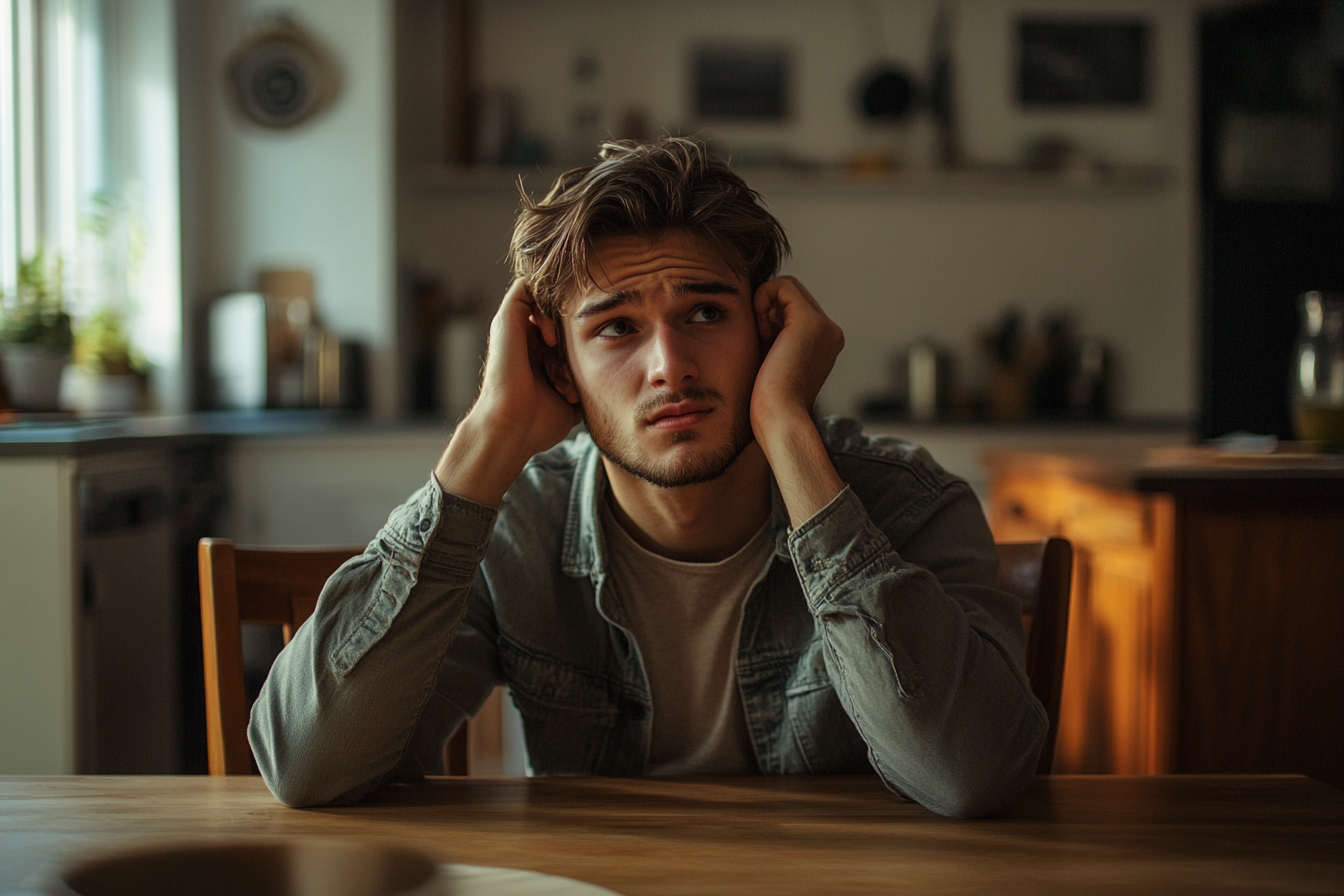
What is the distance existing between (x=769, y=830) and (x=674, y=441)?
0.47m

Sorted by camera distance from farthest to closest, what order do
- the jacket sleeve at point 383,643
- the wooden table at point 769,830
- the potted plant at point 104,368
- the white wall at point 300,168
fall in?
the white wall at point 300,168, the potted plant at point 104,368, the jacket sleeve at point 383,643, the wooden table at point 769,830

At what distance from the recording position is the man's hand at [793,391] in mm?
1065

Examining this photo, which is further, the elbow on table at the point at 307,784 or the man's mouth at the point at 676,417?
the man's mouth at the point at 676,417

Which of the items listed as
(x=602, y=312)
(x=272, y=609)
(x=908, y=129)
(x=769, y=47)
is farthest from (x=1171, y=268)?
(x=272, y=609)

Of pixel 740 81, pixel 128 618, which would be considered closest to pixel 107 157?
pixel 128 618

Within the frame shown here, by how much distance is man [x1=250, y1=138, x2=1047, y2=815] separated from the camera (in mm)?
1055

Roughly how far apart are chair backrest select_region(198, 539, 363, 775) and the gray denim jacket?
0.09m

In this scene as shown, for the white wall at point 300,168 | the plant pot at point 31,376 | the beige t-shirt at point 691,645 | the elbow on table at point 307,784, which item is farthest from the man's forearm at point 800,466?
the white wall at point 300,168

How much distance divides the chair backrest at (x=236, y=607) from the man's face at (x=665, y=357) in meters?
0.33

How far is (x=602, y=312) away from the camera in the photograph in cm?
122

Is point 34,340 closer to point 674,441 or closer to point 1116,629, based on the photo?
point 674,441

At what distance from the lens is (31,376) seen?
2523 mm

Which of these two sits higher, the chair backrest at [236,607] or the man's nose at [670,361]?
the man's nose at [670,361]

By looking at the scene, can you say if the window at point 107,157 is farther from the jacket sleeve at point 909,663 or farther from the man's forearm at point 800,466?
the jacket sleeve at point 909,663
